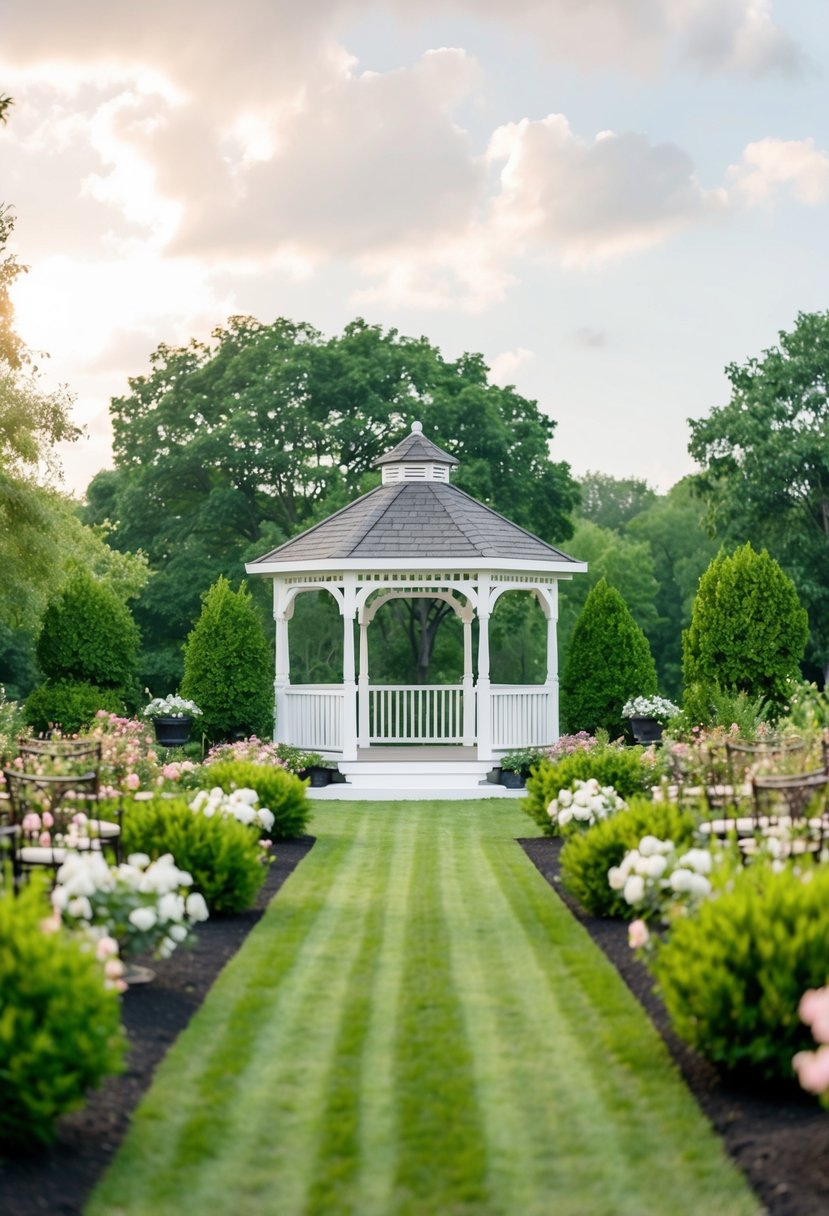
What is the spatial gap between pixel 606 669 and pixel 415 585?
10.6 feet

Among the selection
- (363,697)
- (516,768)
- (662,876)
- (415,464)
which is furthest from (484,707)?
(662,876)

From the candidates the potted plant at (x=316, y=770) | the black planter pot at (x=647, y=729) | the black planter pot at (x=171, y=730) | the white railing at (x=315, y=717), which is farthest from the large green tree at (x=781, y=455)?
the black planter pot at (x=171, y=730)

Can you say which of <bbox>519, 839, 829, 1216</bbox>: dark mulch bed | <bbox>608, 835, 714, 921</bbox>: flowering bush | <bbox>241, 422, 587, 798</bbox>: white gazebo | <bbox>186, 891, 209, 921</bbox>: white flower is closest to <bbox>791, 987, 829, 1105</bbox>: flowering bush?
<bbox>519, 839, 829, 1216</bbox>: dark mulch bed

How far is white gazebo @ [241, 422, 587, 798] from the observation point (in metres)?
19.6

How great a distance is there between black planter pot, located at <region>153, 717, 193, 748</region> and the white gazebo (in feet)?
4.54

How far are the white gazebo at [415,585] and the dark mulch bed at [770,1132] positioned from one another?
1253 centimetres

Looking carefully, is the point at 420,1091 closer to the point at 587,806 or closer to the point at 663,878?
the point at 663,878

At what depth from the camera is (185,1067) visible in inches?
248

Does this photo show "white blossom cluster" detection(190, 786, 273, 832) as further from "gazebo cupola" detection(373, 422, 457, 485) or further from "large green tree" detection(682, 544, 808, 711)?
"gazebo cupola" detection(373, 422, 457, 485)

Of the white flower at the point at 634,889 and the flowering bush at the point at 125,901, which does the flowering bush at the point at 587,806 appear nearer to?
the white flower at the point at 634,889

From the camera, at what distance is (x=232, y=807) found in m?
10.8

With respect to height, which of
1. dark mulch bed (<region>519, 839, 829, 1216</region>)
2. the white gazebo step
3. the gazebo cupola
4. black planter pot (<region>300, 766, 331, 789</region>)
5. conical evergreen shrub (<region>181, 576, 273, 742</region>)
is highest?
the gazebo cupola

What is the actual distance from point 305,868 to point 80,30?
30.2 feet

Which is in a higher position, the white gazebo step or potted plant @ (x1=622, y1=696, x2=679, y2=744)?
potted plant @ (x1=622, y1=696, x2=679, y2=744)
